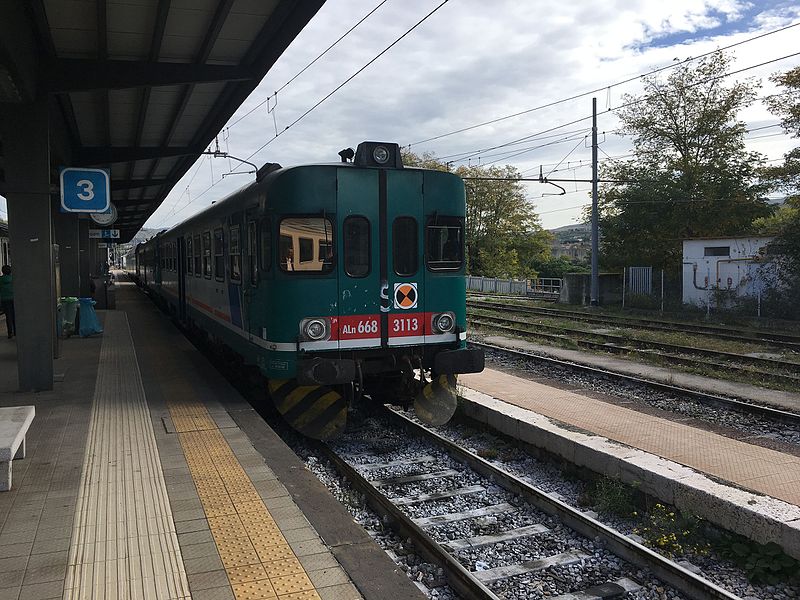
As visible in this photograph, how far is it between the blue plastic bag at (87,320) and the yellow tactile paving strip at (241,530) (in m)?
10.4

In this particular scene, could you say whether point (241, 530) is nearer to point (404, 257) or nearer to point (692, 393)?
point (404, 257)

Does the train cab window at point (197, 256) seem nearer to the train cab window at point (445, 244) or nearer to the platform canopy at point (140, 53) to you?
the platform canopy at point (140, 53)

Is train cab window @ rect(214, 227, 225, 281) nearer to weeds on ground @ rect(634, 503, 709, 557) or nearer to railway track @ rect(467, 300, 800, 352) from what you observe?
weeds on ground @ rect(634, 503, 709, 557)

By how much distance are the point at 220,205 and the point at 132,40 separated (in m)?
2.48

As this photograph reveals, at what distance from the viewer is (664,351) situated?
1435cm

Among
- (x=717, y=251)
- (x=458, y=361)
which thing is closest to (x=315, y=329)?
(x=458, y=361)

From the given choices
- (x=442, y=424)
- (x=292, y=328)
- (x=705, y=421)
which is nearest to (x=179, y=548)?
(x=292, y=328)

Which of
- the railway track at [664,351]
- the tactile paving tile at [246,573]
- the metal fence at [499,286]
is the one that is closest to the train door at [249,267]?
the tactile paving tile at [246,573]

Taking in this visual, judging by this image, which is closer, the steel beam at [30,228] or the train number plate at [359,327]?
the train number plate at [359,327]

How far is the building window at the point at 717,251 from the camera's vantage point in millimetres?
23750

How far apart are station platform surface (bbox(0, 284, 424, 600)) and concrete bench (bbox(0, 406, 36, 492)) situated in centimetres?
12

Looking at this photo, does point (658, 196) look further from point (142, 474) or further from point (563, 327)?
point (142, 474)

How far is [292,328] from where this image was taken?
7.31 meters

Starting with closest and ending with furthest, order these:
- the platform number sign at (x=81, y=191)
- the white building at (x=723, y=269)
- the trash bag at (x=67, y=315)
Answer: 1. the platform number sign at (x=81, y=191)
2. the trash bag at (x=67, y=315)
3. the white building at (x=723, y=269)
